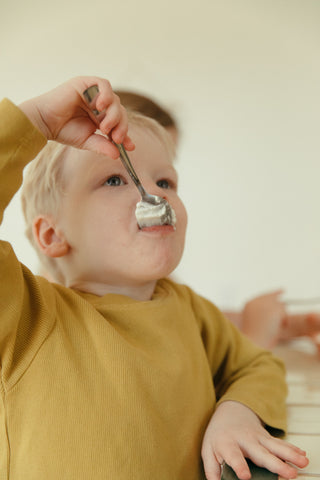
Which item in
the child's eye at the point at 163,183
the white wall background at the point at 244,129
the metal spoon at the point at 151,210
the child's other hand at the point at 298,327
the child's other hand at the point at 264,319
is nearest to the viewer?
the metal spoon at the point at 151,210

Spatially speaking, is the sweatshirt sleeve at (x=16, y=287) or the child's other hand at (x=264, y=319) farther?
the child's other hand at (x=264, y=319)

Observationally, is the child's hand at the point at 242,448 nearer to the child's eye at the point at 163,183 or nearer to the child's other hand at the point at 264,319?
the child's eye at the point at 163,183

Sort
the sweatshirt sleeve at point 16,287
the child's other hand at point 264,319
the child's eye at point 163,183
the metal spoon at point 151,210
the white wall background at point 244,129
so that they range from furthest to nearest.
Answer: the white wall background at point 244,129
the child's other hand at point 264,319
the child's eye at point 163,183
the metal spoon at point 151,210
the sweatshirt sleeve at point 16,287

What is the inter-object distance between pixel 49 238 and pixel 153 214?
179 millimetres

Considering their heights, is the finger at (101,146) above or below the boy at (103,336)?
above

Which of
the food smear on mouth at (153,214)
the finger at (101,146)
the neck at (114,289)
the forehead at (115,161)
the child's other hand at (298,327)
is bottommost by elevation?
the child's other hand at (298,327)

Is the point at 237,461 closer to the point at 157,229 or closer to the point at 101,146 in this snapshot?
the point at 157,229

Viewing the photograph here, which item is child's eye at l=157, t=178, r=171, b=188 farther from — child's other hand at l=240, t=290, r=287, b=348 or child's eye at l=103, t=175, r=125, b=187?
child's other hand at l=240, t=290, r=287, b=348

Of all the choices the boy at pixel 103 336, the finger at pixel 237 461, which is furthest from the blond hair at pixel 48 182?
the finger at pixel 237 461

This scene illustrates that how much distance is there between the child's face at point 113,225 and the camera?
0.68 meters

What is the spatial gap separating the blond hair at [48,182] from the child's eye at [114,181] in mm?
65

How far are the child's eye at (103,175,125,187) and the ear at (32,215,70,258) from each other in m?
0.10

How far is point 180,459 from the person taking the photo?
2.07 ft

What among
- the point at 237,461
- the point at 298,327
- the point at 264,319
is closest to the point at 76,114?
the point at 237,461
